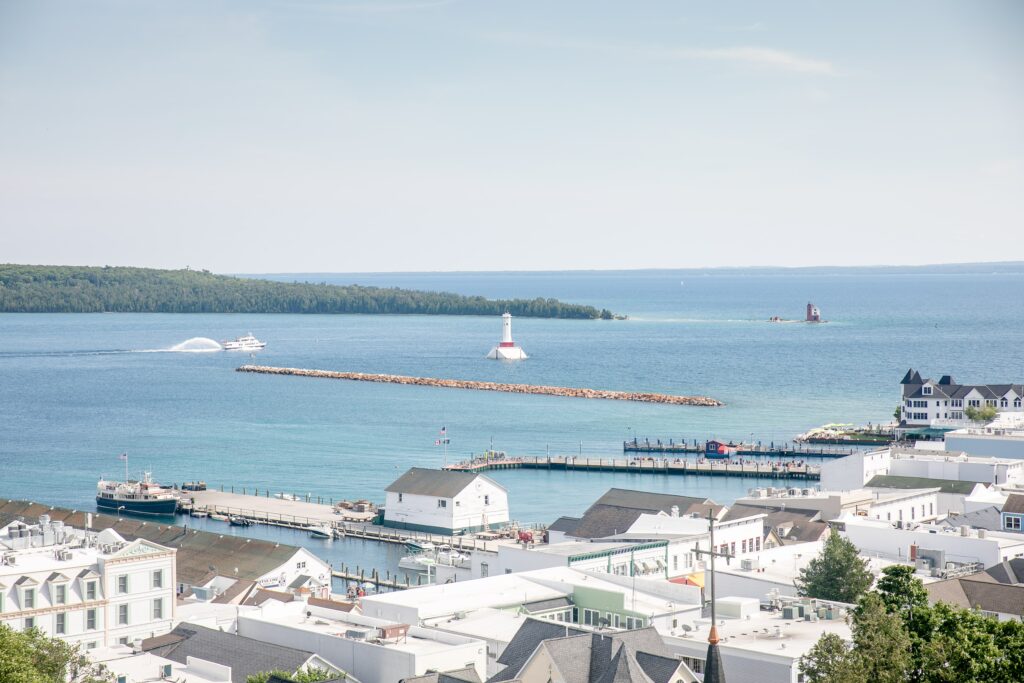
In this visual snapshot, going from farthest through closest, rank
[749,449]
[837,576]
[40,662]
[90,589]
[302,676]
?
[749,449] → [837,576] → [90,589] → [302,676] → [40,662]

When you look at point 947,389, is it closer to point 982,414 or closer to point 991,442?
point 982,414

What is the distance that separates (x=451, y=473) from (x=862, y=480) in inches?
703

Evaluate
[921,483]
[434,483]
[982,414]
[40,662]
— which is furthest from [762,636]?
[982,414]

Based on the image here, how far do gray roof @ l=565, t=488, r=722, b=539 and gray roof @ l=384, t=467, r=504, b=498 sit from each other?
380 inches

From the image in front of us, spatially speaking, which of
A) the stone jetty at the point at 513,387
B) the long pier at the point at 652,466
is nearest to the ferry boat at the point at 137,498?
the long pier at the point at 652,466

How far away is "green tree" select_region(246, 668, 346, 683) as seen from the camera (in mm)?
27369

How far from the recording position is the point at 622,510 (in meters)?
52.2

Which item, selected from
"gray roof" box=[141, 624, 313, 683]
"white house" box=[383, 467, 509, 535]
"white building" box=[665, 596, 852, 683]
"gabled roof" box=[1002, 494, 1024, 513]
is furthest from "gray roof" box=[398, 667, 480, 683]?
"white house" box=[383, 467, 509, 535]

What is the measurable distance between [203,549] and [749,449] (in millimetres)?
47717

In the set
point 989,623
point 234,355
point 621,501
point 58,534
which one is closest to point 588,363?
point 234,355

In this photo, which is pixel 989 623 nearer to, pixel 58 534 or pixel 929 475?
pixel 58 534

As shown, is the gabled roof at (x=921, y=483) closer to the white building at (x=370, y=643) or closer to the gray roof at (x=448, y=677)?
the white building at (x=370, y=643)

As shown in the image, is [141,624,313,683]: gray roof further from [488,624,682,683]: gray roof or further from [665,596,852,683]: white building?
[665,596,852,683]: white building

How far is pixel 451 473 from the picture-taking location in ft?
211
